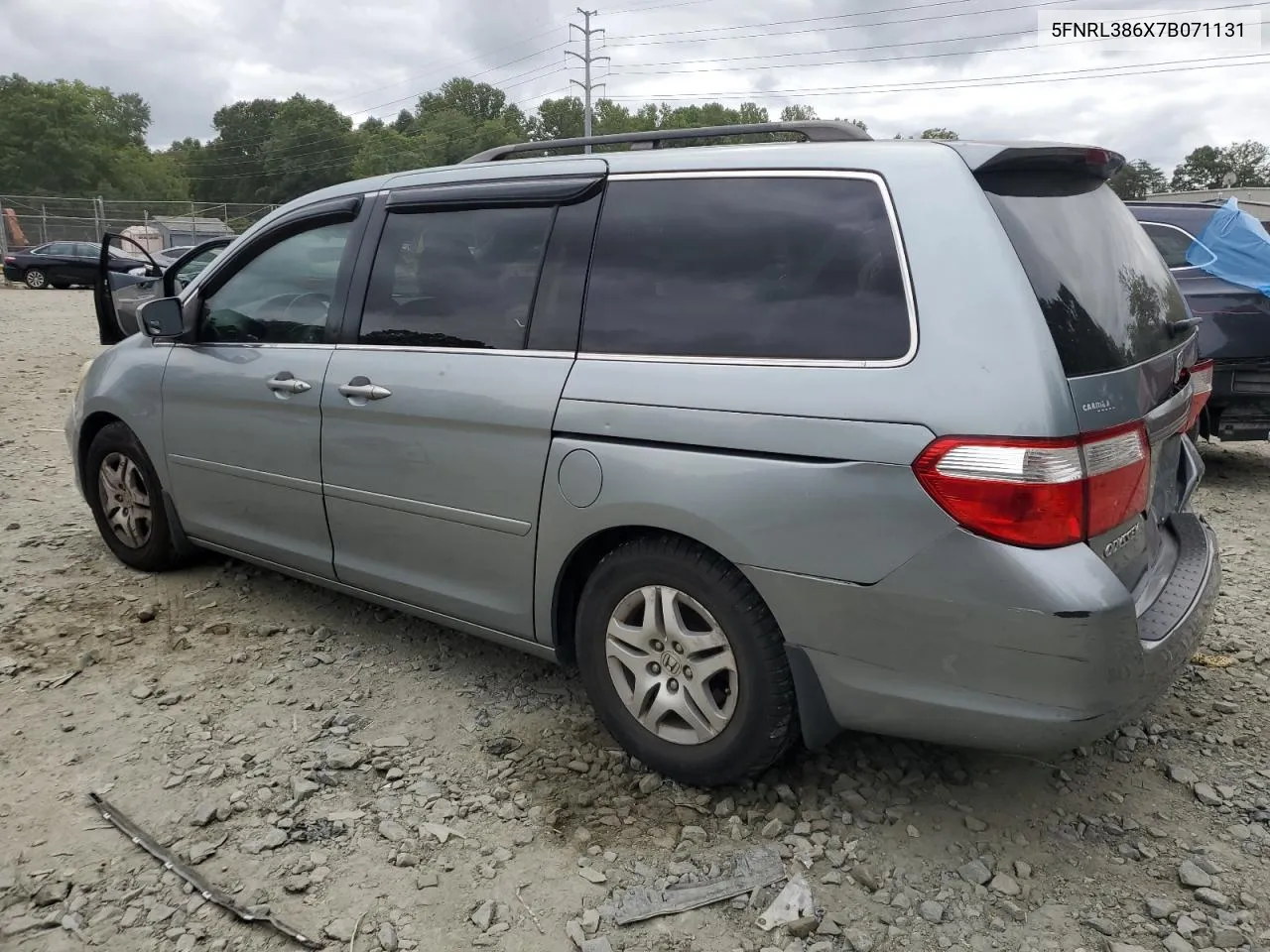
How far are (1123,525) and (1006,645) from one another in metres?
0.46

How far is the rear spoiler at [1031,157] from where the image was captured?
7.68 feet

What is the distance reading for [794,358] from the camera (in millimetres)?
2414

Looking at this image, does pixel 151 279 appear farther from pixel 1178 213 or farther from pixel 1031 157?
pixel 1178 213

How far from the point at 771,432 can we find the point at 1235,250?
5.19m

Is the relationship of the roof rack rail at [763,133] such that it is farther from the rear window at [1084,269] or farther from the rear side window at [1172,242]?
the rear side window at [1172,242]

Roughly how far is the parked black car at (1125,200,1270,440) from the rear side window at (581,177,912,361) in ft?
14.0

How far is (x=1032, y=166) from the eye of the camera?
8.05 feet

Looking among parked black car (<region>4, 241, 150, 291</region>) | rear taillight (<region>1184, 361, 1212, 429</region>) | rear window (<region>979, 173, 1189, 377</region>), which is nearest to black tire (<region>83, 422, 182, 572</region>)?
rear window (<region>979, 173, 1189, 377</region>)

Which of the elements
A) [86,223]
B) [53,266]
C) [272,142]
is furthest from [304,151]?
[53,266]

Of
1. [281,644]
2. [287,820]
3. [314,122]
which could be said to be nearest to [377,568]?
[281,644]

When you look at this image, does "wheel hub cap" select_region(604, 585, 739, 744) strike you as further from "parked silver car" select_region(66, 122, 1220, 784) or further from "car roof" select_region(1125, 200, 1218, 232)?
"car roof" select_region(1125, 200, 1218, 232)

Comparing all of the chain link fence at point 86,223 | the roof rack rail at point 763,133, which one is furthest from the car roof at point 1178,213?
the chain link fence at point 86,223

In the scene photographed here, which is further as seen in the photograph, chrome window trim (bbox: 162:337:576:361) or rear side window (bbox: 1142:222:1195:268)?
rear side window (bbox: 1142:222:1195:268)

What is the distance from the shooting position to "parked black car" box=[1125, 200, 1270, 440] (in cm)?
571
